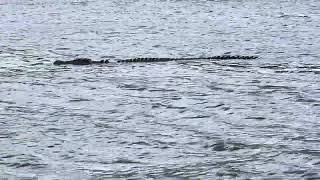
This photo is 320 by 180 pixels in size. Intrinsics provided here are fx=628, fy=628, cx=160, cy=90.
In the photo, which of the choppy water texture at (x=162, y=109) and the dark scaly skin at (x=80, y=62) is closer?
the choppy water texture at (x=162, y=109)

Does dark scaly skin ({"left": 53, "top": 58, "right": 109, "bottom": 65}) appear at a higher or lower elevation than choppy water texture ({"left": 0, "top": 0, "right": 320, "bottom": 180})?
lower

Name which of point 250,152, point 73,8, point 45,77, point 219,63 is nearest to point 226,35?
point 219,63

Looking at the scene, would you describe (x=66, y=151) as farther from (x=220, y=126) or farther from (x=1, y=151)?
(x=220, y=126)

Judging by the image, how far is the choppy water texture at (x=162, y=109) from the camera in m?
7.70

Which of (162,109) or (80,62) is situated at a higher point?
(162,109)

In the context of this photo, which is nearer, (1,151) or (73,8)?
(1,151)

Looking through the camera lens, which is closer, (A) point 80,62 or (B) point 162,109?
(B) point 162,109

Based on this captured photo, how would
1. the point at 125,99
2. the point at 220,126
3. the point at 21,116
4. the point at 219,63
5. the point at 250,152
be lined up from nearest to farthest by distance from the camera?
1. the point at 250,152
2. the point at 220,126
3. the point at 21,116
4. the point at 125,99
5. the point at 219,63

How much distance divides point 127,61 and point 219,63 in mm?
2434

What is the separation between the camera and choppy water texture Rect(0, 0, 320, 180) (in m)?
7.70

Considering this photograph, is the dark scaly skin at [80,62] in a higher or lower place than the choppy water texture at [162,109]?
lower

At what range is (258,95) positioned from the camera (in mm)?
11844

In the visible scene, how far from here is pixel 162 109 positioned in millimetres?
10727

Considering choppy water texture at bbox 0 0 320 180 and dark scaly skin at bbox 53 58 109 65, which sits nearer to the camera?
choppy water texture at bbox 0 0 320 180
